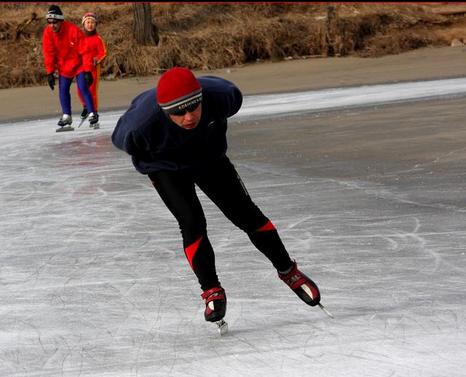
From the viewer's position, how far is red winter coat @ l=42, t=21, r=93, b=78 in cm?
1426

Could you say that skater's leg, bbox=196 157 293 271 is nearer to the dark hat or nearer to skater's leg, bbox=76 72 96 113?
Result: the dark hat

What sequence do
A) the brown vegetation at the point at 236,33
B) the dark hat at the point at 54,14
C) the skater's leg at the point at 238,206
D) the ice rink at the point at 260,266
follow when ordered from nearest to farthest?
the ice rink at the point at 260,266
the skater's leg at the point at 238,206
the dark hat at the point at 54,14
the brown vegetation at the point at 236,33

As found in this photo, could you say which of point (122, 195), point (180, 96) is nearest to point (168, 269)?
point (180, 96)

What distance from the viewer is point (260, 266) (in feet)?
20.5

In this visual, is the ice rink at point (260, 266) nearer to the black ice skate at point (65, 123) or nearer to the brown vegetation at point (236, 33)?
the black ice skate at point (65, 123)

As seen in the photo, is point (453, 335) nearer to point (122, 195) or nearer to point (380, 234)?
point (380, 234)

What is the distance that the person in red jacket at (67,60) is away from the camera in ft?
46.7

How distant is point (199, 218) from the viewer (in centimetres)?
506

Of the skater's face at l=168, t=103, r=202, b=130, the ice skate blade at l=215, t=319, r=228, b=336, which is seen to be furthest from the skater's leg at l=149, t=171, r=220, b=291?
the skater's face at l=168, t=103, r=202, b=130

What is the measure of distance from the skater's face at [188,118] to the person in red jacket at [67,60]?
31.3 ft

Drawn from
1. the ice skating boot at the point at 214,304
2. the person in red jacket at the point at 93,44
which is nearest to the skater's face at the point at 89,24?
the person in red jacket at the point at 93,44

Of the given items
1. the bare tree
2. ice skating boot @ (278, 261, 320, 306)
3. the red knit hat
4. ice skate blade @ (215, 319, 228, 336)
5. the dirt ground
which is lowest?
the dirt ground

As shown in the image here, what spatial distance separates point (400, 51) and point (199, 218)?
52.6 feet

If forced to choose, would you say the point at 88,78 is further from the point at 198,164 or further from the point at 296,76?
the point at 198,164
